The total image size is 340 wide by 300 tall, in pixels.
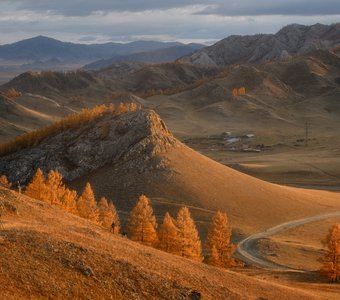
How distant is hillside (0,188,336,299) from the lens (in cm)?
2717

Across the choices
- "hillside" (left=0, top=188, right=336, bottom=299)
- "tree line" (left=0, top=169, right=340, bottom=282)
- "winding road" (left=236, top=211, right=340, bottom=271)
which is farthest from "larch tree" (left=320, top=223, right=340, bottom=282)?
"hillside" (left=0, top=188, right=336, bottom=299)

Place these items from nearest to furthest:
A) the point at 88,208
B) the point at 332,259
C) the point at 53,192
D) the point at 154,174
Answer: the point at 332,259 < the point at 88,208 < the point at 53,192 < the point at 154,174

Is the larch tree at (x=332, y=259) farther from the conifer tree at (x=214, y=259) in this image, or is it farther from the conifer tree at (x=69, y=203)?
the conifer tree at (x=69, y=203)

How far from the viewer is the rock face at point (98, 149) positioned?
91438mm

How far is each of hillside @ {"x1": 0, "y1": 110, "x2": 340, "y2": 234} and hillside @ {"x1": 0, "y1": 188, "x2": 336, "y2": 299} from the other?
1514 inches

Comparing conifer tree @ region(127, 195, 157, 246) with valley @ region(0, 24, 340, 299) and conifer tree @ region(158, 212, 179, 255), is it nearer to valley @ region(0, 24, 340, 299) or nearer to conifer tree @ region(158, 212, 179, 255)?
conifer tree @ region(158, 212, 179, 255)

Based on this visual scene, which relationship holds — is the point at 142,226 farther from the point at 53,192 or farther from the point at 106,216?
the point at 53,192

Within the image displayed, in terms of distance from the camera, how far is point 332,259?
5538cm

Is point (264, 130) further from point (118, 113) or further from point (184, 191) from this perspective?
point (184, 191)

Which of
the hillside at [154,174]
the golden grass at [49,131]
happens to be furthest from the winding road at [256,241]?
the golden grass at [49,131]

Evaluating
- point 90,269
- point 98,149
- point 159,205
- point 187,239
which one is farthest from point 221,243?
point 98,149

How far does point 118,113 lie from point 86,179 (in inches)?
741

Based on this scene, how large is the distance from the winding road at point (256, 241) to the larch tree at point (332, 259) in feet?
20.9

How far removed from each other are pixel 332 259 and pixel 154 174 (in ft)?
121
